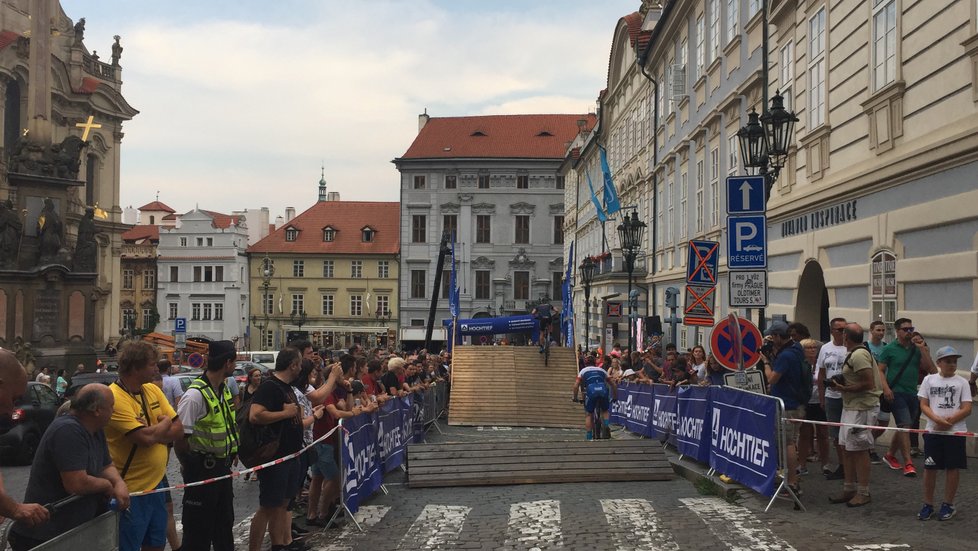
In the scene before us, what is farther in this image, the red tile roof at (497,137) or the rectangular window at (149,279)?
the rectangular window at (149,279)

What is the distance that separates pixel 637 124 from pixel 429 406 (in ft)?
76.1

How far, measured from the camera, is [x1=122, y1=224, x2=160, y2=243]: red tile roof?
90.1 metres

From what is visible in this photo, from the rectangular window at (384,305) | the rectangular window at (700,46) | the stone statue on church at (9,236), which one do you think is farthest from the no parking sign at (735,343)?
the rectangular window at (384,305)

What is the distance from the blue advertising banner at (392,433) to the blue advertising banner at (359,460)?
47cm

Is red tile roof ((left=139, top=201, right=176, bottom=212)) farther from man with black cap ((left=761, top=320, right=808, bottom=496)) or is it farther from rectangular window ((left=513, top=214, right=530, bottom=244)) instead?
man with black cap ((left=761, top=320, right=808, bottom=496))

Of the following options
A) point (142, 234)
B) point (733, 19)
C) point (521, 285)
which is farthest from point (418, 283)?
point (733, 19)

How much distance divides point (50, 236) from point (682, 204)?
1915 centimetres

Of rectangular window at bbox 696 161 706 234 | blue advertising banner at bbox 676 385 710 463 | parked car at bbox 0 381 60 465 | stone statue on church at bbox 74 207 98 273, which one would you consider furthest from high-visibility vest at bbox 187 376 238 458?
stone statue on church at bbox 74 207 98 273

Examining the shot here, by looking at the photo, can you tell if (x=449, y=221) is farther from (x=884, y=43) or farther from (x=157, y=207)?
(x=884, y=43)

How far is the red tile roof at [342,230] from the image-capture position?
83938 mm

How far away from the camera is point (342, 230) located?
8556 cm

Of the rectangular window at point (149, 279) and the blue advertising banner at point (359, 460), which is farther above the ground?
the rectangular window at point (149, 279)

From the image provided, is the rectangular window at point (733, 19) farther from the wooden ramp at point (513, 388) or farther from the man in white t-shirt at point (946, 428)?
the man in white t-shirt at point (946, 428)

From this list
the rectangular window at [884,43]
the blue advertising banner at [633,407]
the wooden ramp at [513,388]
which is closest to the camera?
the rectangular window at [884,43]
